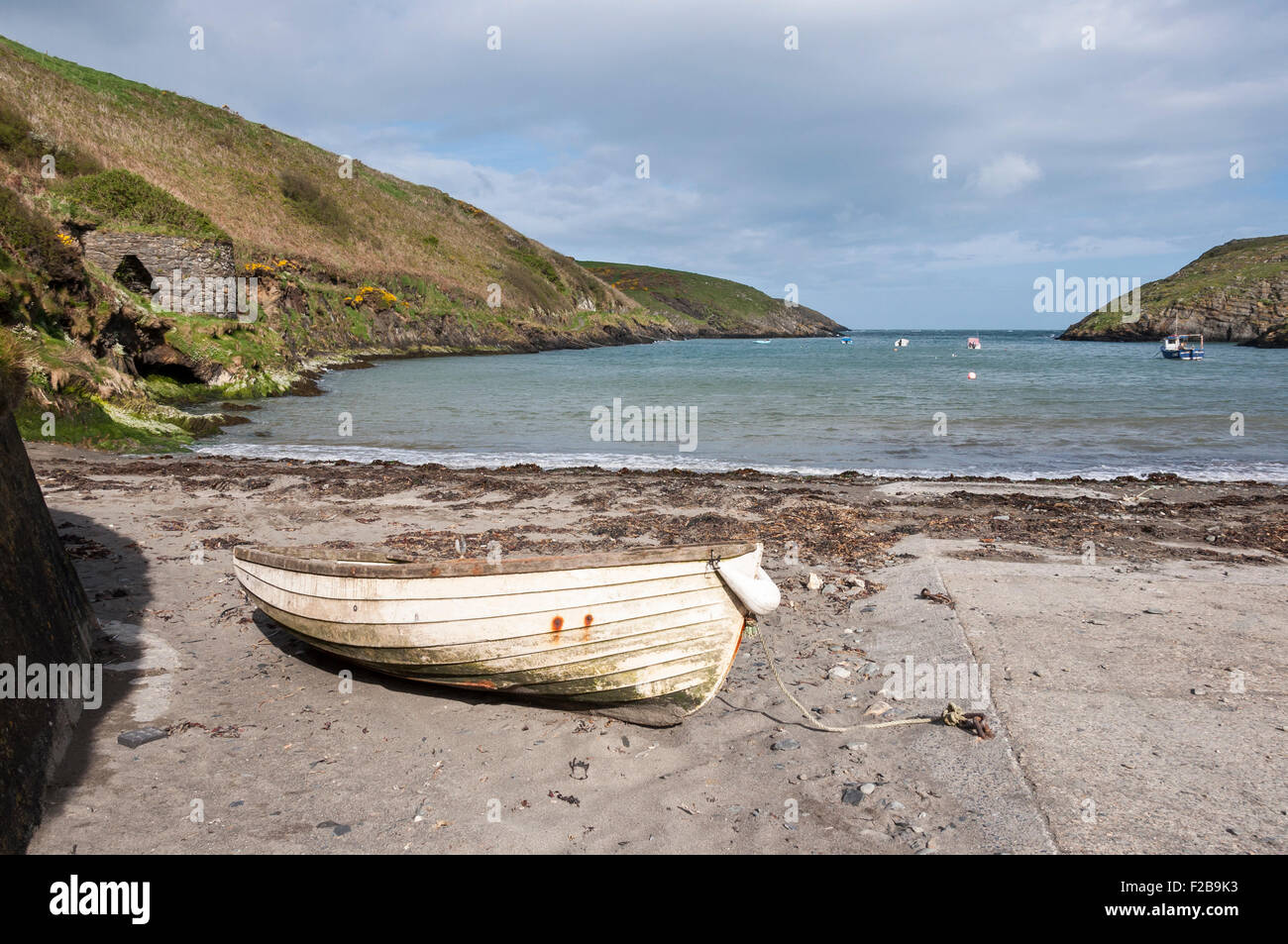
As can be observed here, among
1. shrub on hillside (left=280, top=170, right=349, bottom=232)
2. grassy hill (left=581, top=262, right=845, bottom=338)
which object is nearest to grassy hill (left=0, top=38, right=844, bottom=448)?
shrub on hillside (left=280, top=170, right=349, bottom=232)

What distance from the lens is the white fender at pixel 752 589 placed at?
495 cm

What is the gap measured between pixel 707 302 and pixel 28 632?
15825cm

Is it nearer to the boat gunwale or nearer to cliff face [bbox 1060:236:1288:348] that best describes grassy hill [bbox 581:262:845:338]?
cliff face [bbox 1060:236:1288:348]

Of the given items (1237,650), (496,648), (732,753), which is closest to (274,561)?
(496,648)

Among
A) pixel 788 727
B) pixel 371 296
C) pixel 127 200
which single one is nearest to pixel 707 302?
pixel 371 296

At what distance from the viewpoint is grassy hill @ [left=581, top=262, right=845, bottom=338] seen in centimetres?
14825

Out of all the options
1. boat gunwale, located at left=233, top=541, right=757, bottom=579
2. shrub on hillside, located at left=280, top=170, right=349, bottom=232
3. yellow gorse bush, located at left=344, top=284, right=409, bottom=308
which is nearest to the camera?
boat gunwale, located at left=233, top=541, right=757, bottom=579

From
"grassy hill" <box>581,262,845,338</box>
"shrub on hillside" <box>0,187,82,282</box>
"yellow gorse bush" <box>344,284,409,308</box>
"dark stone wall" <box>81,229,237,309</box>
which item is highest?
"grassy hill" <box>581,262,845,338</box>

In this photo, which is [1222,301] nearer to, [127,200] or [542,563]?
[127,200]

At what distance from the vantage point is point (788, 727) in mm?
5305

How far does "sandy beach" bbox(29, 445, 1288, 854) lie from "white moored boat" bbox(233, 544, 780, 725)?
0.38m

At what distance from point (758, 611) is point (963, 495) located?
9.14 m

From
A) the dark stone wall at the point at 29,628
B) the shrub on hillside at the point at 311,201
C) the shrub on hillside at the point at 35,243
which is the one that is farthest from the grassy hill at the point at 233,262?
the dark stone wall at the point at 29,628
